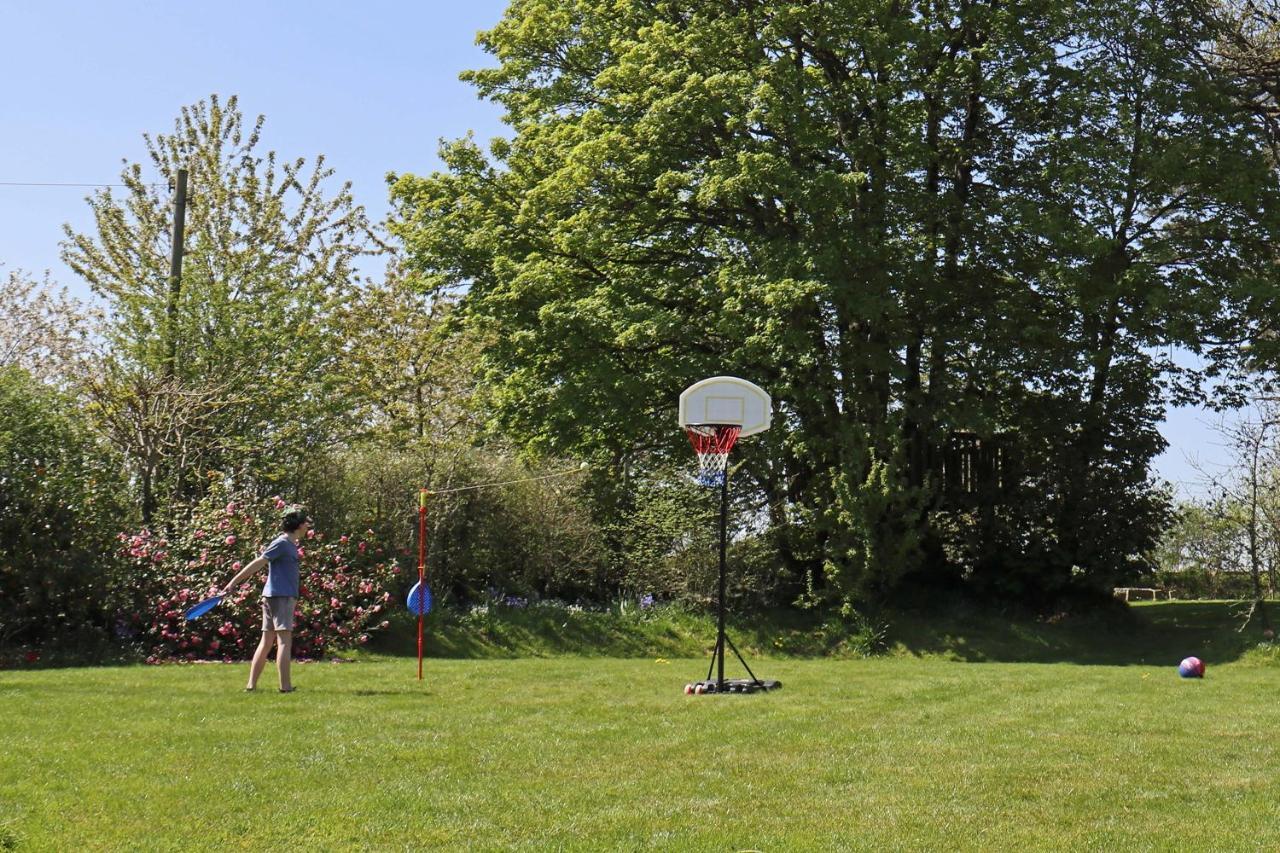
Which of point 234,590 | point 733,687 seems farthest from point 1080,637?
Answer: point 234,590

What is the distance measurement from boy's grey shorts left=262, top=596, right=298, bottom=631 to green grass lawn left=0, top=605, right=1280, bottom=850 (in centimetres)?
75

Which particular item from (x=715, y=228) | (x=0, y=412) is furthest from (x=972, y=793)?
(x=715, y=228)

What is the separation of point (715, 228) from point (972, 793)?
54.8 ft

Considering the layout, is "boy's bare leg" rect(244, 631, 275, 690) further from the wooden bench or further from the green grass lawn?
the wooden bench

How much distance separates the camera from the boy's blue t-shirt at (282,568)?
467 inches

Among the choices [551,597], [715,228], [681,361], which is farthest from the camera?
[551,597]

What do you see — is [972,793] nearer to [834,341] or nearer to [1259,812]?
[1259,812]

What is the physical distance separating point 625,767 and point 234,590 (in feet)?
38.4

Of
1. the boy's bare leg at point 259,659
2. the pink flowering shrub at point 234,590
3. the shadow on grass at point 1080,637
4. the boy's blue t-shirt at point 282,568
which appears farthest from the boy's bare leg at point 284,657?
the shadow on grass at point 1080,637

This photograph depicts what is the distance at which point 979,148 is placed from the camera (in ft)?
74.0

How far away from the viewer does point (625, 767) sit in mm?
8055

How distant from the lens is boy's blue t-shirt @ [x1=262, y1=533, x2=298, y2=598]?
1187 centimetres

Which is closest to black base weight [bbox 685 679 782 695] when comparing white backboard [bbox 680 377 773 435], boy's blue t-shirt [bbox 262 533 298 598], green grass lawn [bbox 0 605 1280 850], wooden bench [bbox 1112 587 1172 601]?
green grass lawn [bbox 0 605 1280 850]

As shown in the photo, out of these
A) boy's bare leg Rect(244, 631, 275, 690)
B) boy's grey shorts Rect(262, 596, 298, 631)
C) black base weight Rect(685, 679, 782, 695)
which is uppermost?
boy's grey shorts Rect(262, 596, 298, 631)
